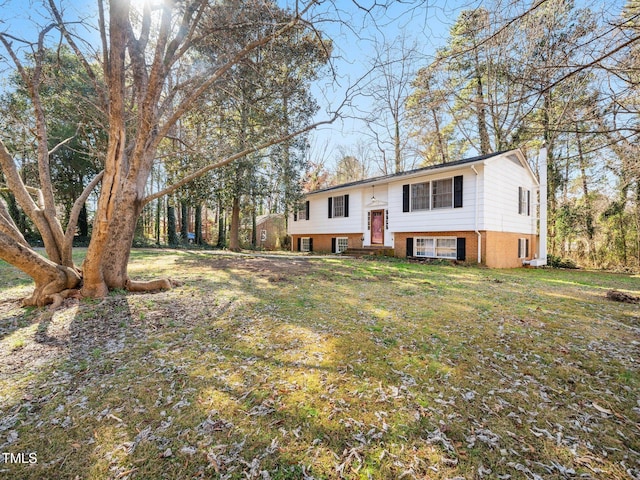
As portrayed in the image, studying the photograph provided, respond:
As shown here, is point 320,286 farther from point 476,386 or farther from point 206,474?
point 206,474

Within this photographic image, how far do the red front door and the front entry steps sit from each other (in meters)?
0.55

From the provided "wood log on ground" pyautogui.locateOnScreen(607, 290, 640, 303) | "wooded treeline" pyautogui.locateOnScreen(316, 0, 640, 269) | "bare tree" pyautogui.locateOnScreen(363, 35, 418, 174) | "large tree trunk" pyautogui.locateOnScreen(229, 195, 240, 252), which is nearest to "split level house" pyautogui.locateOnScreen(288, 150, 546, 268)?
"wooded treeline" pyautogui.locateOnScreen(316, 0, 640, 269)

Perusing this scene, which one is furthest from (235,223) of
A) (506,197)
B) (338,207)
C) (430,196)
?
(506,197)

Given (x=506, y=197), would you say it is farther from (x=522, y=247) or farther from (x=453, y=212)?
(x=522, y=247)

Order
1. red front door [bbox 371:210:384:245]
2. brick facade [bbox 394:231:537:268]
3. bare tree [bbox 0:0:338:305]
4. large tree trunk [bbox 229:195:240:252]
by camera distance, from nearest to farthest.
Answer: bare tree [bbox 0:0:338:305], brick facade [bbox 394:231:537:268], red front door [bbox 371:210:384:245], large tree trunk [bbox 229:195:240:252]

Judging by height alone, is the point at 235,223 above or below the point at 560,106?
below

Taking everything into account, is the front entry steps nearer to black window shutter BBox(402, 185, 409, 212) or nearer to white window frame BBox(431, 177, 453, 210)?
black window shutter BBox(402, 185, 409, 212)

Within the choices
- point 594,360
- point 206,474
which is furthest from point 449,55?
point 206,474

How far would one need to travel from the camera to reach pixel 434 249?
13008 mm

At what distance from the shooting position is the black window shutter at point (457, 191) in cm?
1184

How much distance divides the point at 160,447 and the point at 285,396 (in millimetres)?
945

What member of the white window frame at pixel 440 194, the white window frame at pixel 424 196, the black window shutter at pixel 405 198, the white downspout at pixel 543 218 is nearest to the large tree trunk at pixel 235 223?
the black window shutter at pixel 405 198

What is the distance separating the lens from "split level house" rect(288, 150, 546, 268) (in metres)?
11.5

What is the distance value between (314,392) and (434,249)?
11762 millimetres
